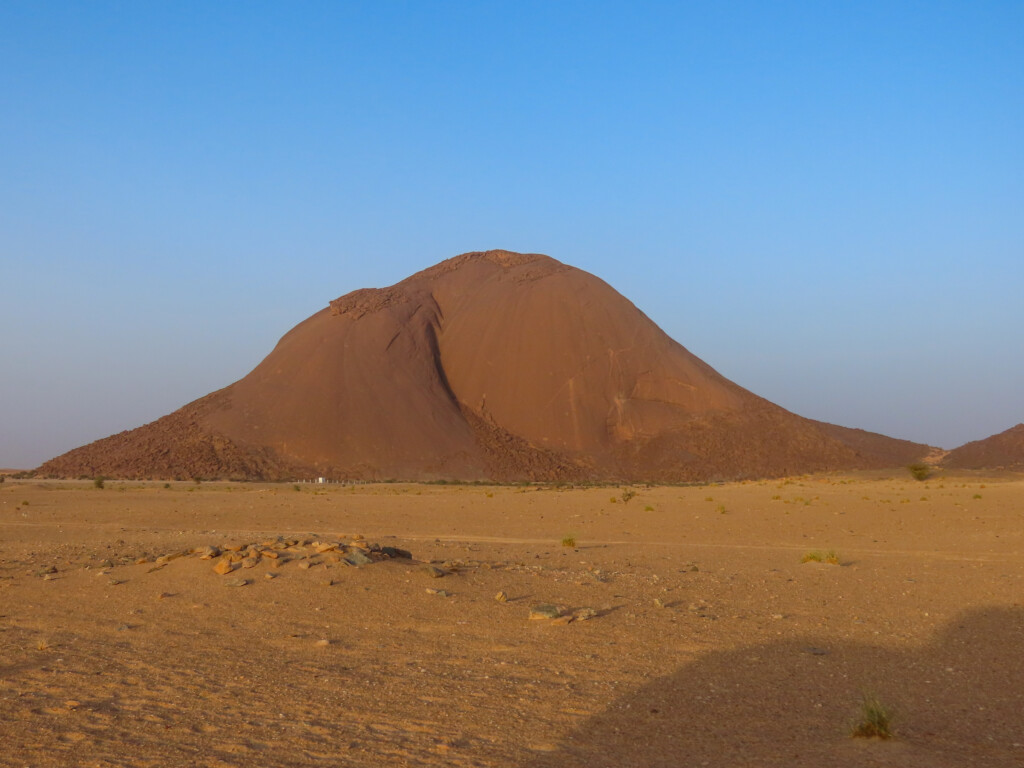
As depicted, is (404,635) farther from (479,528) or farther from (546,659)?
(479,528)

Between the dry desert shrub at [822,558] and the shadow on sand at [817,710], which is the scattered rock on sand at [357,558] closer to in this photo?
the shadow on sand at [817,710]

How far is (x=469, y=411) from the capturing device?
8531 centimetres

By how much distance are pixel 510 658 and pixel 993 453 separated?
72.9 metres

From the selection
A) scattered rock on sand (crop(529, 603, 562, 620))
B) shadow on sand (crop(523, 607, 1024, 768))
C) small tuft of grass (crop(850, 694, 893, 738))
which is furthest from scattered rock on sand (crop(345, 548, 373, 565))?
small tuft of grass (crop(850, 694, 893, 738))

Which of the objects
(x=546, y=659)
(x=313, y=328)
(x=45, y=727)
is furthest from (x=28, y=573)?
(x=313, y=328)

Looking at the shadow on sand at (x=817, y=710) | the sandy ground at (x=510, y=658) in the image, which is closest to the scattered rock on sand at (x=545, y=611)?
the sandy ground at (x=510, y=658)

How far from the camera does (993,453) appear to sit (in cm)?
7056

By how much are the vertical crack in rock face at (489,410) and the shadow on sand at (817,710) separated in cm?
6476

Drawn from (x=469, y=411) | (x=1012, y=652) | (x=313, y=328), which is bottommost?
(x=1012, y=652)

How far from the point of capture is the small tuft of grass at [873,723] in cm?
615

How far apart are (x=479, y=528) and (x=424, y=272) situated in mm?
85932

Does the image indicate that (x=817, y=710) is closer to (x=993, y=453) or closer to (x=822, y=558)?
(x=822, y=558)

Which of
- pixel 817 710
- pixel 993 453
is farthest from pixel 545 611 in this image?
pixel 993 453

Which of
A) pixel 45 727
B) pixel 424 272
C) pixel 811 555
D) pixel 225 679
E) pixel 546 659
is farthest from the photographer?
pixel 424 272
